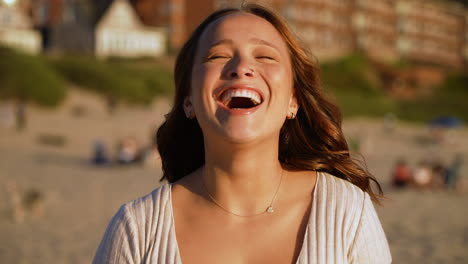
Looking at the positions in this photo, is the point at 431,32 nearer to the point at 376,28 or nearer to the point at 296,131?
the point at 376,28

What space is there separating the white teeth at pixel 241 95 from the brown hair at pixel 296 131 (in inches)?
11.3

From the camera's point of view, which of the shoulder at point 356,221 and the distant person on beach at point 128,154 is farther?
the distant person on beach at point 128,154

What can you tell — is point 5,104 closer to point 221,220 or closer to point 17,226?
point 17,226

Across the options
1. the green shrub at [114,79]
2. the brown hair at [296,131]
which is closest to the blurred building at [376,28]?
the green shrub at [114,79]

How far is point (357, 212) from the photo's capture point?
1.69 m

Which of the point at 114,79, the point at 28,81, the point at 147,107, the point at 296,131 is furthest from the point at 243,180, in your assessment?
the point at 114,79

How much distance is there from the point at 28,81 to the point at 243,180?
927 inches

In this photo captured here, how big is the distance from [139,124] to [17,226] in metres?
14.3

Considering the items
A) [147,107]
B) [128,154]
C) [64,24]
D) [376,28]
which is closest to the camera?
[128,154]

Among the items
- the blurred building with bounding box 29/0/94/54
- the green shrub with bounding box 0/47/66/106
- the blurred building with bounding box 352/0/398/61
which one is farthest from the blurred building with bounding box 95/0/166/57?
the blurred building with bounding box 352/0/398/61

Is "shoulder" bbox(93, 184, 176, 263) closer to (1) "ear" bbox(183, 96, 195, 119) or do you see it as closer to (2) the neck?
(2) the neck

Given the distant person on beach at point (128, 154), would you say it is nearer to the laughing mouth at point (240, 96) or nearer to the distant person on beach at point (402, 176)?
the distant person on beach at point (402, 176)

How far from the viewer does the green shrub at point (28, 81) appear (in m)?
22.8

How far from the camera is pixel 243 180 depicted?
1825 millimetres
